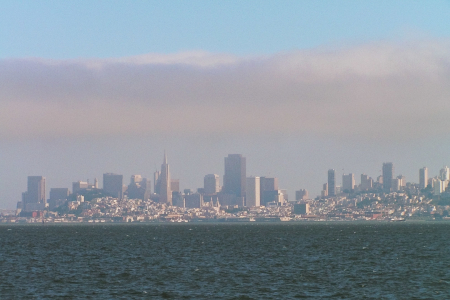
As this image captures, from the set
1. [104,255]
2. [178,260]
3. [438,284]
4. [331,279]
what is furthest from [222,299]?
[104,255]

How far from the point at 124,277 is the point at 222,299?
20985 millimetres

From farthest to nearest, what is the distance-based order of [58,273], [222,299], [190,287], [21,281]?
[58,273], [21,281], [190,287], [222,299]

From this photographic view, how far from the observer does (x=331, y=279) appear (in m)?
77.6

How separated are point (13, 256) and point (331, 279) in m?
64.2

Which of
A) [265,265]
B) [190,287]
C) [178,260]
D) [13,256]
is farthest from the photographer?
[13,256]

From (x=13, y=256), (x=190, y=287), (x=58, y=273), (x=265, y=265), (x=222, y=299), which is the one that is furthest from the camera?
(x=13, y=256)

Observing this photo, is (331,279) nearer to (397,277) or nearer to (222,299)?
(397,277)

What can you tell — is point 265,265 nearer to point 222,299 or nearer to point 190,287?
point 190,287

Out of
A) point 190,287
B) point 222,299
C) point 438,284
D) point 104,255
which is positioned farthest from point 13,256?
point 438,284

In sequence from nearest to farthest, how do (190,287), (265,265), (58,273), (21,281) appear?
1. (190,287)
2. (21,281)
3. (58,273)
4. (265,265)

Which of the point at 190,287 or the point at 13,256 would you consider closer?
the point at 190,287

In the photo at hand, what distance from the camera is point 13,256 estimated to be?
11819 centimetres

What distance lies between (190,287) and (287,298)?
12.5 metres

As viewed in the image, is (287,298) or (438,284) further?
(438,284)
